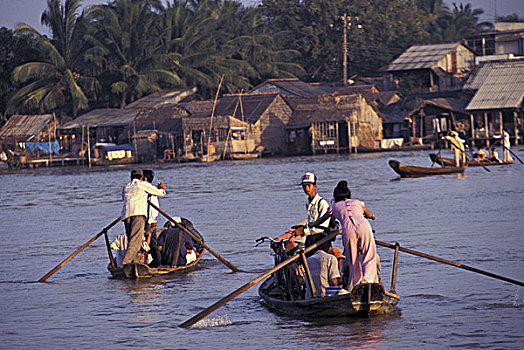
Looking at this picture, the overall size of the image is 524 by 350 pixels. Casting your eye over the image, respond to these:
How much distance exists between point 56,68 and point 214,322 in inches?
1679

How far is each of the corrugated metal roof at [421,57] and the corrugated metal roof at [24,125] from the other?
2110cm

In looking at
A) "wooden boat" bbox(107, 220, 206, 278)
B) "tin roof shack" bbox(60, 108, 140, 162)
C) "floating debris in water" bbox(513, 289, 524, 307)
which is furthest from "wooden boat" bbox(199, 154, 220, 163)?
"floating debris in water" bbox(513, 289, 524, 307)

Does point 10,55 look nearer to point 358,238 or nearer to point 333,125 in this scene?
point 333,125

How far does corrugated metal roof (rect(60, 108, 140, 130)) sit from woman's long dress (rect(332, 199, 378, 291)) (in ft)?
134

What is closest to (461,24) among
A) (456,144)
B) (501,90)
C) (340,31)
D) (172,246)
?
(340,31)

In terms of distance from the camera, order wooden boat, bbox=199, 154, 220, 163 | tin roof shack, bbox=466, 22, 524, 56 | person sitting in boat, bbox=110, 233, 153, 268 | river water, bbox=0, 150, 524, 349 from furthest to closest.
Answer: tin roof shack, bbox=466, 22, 524, 56, wooden boat, bbox=199, 154, 220, 163, person sitting in boat, bbox=110, 233, 153, 268, river water, bbox=0, 150, 524, 349

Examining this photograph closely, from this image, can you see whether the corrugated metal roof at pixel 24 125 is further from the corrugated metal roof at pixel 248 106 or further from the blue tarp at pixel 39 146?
the corrugated metal roof at pixel 248 106

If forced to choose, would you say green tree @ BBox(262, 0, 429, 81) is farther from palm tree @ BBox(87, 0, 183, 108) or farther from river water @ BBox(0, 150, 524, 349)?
river water @ BBox(0, 150, 524, 349)

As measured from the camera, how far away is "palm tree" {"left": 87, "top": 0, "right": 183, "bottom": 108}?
48938mm

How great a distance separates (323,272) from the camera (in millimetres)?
7902

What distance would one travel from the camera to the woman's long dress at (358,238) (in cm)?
742

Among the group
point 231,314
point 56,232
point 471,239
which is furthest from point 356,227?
point 56,232

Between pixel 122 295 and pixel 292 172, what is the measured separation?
72.7 feet

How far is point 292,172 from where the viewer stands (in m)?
32.0
